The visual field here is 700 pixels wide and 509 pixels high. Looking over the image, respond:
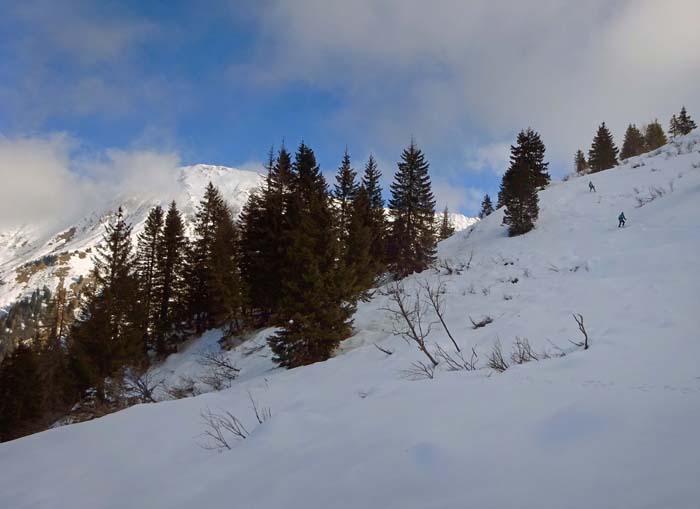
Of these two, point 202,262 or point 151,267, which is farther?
A: point 151,267

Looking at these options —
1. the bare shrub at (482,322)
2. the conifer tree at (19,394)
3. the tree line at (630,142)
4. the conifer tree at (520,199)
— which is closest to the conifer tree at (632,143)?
the tree line at (630,142)

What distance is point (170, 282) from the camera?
27.0m

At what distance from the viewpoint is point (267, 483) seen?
3275 millimetres

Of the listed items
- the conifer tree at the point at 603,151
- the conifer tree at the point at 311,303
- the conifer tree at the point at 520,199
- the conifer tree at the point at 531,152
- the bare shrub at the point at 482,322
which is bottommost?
the bare shrub at the point at 482,322

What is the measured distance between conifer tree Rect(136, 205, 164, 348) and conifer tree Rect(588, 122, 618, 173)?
55.2 meters

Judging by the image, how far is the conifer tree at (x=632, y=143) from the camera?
55875 millimetres

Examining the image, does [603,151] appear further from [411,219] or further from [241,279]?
[241,279]

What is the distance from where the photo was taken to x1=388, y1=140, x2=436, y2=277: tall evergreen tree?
24625mm

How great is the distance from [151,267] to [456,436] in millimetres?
29578

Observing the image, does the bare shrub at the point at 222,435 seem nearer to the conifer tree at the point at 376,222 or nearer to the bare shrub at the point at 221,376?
the bare shrub at the point at 221,376

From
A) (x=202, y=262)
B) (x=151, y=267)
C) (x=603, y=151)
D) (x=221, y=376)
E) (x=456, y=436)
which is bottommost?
(x=221, y=376)

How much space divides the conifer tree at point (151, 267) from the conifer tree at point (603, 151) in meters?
55.2

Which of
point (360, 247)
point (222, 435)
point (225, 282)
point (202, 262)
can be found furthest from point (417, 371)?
point (202, 262)

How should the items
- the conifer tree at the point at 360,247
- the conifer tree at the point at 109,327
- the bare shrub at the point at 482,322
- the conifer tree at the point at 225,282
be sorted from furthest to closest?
the conifer tree at the point at 225,282 → the conifer tree at the point at 109,327 → the conifer tree at the point at 360,247 → the bare shrub at the point at 482,322
